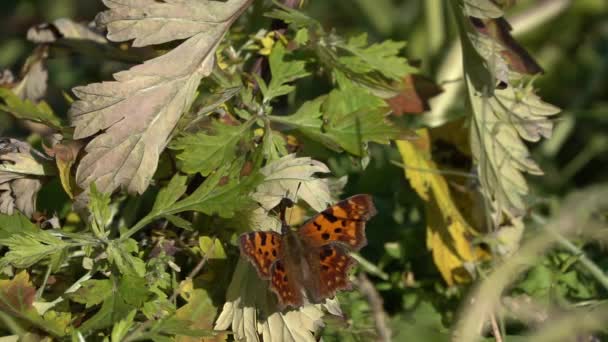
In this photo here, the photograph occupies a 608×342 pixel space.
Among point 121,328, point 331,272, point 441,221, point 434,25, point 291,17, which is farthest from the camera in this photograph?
point 434,25

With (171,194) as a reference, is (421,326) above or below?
below

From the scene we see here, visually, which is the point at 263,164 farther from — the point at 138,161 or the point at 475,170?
the point at 475,170

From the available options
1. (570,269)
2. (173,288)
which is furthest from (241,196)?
(570,269)

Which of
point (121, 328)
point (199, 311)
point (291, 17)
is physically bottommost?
point (199, 311)

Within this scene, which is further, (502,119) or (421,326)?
(502,119)

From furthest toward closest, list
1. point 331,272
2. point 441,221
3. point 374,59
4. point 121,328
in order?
point 441,221 → point 374,59 → point 331,272 → point 121,328

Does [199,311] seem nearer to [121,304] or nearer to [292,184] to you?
[121,304]

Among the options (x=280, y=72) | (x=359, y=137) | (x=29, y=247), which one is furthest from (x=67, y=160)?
(x=359, y=137)
